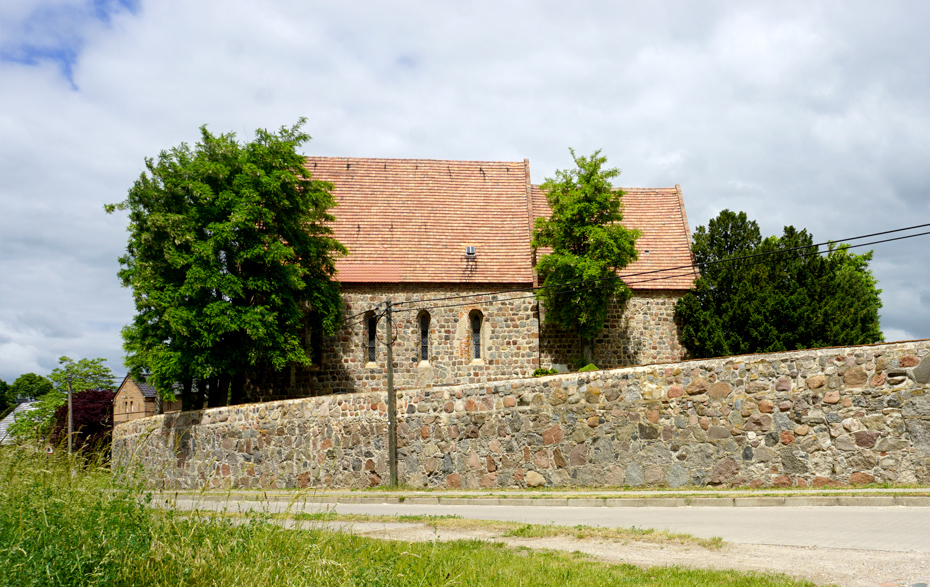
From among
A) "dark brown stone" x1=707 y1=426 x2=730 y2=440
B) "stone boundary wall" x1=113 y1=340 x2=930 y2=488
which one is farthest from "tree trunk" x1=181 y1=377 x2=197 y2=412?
"dark brown stone" x1=707 y1=426 x2=730 y2=440

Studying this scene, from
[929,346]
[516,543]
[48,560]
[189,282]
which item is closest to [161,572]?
[48,560]

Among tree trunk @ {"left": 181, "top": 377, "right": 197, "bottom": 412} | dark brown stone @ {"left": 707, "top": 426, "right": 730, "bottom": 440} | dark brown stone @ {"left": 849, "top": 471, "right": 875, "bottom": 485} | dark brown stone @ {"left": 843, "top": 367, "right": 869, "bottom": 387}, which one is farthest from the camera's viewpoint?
tree trunk @ {"left": 181, "top": 377, "right": 197, "bottom": 412}

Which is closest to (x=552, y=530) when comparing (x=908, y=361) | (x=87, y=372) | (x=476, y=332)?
(x=908, y=361)

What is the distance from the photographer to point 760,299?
29141mm

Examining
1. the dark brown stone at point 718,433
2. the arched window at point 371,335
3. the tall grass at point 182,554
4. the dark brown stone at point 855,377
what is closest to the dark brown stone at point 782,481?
the dark brown stone at point 718,433

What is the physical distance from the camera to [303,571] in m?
5.87

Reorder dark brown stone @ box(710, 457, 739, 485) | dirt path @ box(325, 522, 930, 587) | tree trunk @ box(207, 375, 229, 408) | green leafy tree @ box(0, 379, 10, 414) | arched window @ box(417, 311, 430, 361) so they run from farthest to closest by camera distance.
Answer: arched window @ box(417, 311, 430, 361) < tree trunk @ box(207, 375, 229, 408) < dark brown stone @ box(710, 457, 739, 485) < green leafy tree @ box(0, 379, 10, 414) < dirt path @ box(325, 522, 930, 587)

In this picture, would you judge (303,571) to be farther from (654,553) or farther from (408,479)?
(408,479)

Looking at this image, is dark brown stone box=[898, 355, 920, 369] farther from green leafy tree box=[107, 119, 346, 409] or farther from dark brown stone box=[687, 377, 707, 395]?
green leafy tree box=[107, 119, 346, 409]

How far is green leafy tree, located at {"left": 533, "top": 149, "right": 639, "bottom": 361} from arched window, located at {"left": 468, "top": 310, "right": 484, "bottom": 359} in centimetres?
281

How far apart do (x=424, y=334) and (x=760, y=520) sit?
20289mm

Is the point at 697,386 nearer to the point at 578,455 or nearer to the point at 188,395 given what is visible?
the point at 578,455

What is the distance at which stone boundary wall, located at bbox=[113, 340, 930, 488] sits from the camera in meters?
14.9

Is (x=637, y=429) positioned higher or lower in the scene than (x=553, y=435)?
higher
